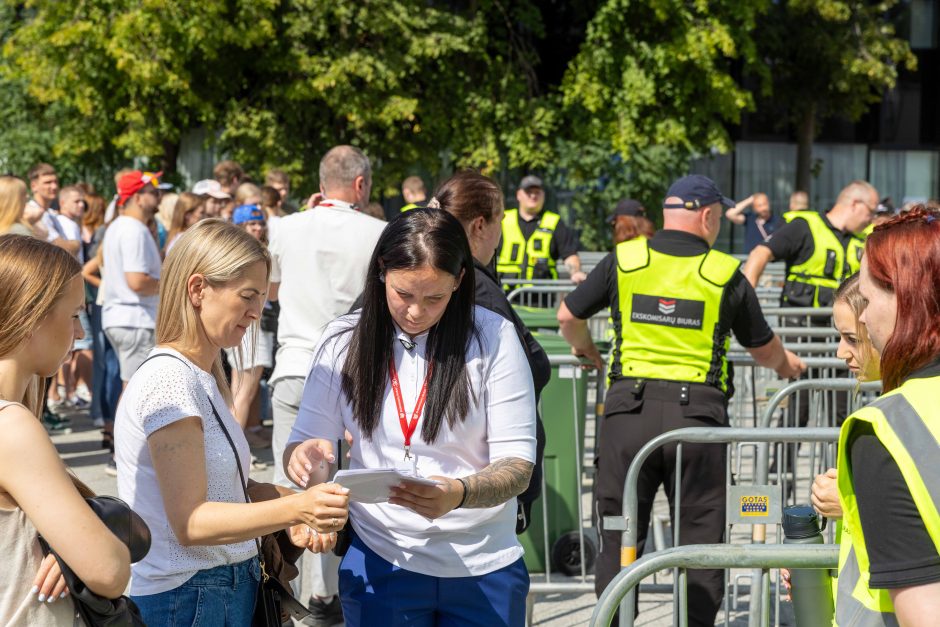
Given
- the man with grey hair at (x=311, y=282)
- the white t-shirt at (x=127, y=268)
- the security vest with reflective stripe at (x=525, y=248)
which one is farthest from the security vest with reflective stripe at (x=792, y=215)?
the white t-shirt at (x=127, y=268)

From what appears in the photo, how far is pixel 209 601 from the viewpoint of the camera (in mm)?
2711

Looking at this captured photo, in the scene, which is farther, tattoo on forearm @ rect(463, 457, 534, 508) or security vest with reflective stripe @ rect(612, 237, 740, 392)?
security vest with reflective stripe @ rect(612, 237, 740, 392)

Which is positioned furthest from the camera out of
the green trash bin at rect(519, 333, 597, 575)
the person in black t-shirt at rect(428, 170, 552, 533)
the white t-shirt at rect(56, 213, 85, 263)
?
the white t-shirt at rect(56, 213, 85, 263)

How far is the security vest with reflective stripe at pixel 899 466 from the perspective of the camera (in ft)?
6.01

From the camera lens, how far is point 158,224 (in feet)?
28.5

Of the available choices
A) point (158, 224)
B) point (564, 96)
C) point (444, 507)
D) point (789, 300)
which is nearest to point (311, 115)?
point (564, 96)

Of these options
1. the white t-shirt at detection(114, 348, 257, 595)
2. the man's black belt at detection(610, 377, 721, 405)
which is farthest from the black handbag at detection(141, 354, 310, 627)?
the man's black belt at detection(610, 377, 721, 405)

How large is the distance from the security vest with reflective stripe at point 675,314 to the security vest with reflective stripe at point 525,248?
17.7 feet

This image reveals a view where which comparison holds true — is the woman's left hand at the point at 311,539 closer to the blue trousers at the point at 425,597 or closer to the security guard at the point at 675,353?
the blue trousers at the point at 425,597

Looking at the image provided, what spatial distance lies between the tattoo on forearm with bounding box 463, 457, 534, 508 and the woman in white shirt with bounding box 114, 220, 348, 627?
14.5 inches

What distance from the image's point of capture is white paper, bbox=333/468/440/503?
7.81 feet

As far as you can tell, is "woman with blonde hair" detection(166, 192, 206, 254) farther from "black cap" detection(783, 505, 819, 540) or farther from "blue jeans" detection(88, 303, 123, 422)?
"black cap" detection(783, 505, 819, 540)

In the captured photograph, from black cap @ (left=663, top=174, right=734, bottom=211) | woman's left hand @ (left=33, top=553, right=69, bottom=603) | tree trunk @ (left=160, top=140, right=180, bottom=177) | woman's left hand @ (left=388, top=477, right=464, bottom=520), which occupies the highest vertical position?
tree trunk @ (left=160, top=140, right=180, bottom=177)

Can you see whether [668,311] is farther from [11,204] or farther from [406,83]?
[406,83]
